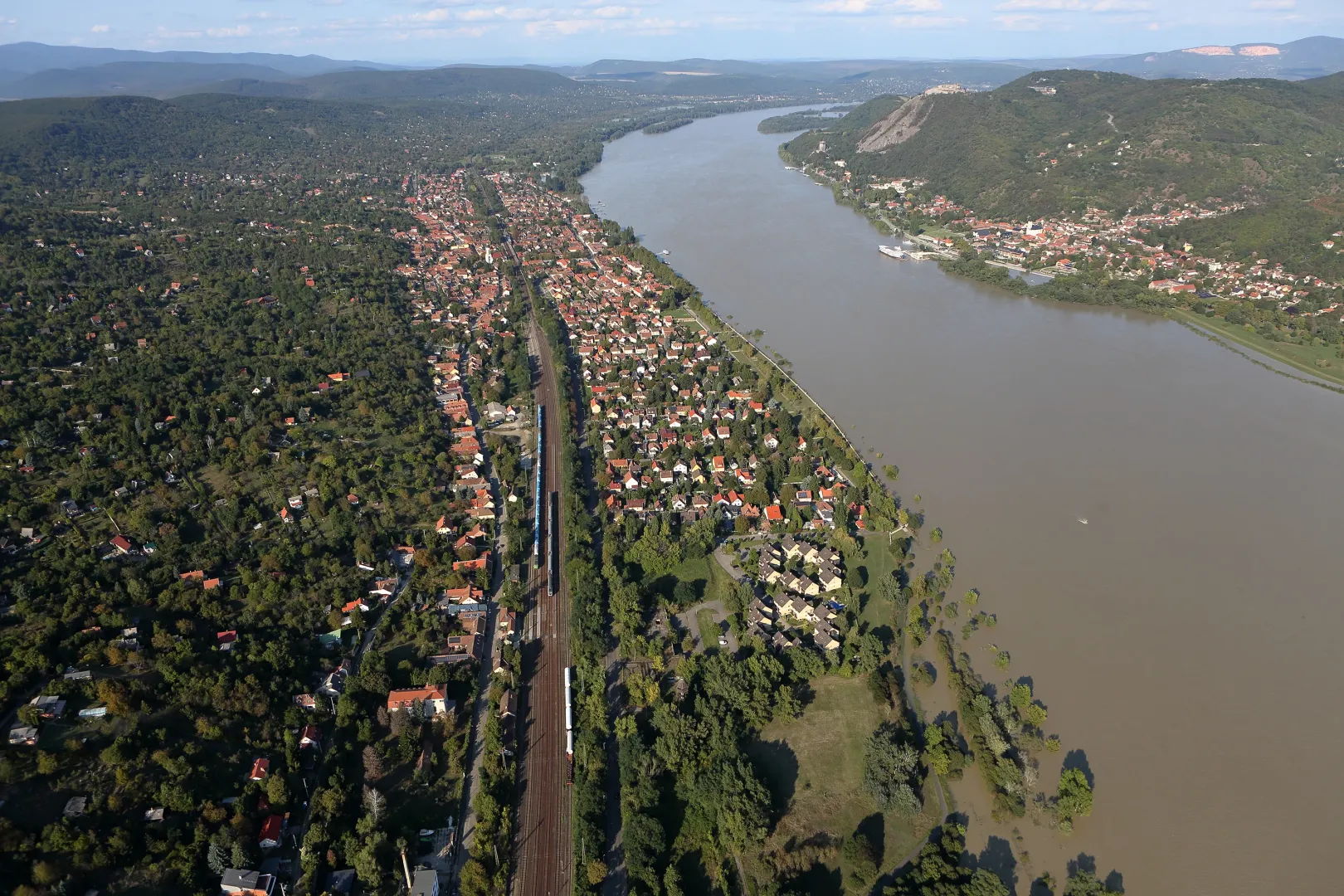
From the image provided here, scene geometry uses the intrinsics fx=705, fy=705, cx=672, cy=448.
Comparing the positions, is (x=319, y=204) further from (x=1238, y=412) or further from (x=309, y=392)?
(x=1238, y=412)

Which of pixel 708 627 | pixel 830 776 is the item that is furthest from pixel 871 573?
pixel 830 776

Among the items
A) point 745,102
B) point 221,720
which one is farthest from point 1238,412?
point 745,102

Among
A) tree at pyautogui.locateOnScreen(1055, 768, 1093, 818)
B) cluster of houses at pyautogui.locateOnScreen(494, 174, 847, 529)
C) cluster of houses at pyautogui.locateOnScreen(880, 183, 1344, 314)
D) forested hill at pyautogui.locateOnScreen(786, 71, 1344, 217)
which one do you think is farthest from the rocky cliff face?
tree at pyautogui.locateOnScreen(1055, 768, 1093, 818)

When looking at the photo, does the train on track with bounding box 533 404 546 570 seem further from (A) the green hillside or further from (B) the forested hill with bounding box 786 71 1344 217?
(A) the green hillside

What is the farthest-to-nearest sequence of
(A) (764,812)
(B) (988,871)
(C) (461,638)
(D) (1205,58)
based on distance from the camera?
(D) (1205,58)
(C) (461,638)
(A) (764,812)
(B) (988,871)

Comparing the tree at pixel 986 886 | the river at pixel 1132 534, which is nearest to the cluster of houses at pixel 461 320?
the river at pixel 1132 534
